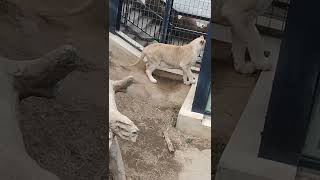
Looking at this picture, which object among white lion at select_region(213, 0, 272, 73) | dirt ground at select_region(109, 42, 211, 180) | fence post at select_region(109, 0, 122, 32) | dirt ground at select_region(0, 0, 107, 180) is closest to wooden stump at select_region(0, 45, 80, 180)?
dirt ground at select_region(0, 0, 107, 180)

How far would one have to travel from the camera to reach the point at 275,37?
29.1 ft

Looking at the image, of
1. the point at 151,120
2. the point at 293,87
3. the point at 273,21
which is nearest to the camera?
the point at 293,87

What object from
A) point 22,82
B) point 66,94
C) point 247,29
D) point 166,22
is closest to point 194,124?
A: point 247,29

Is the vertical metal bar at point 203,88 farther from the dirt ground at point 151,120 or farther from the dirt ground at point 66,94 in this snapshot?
the dirt ground at point 66,94

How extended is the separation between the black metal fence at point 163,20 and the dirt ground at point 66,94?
0.53 meters

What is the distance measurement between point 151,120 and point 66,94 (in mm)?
1090

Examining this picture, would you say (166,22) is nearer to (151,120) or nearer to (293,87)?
(151,120)

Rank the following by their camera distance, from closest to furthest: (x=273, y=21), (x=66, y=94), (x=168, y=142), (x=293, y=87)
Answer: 1. (x=293, y=87)
2. (x=168, y=142)
3. (x=66, y=94)
4. (x=273, y=21)

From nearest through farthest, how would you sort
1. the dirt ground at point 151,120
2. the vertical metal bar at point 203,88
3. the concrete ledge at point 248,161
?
the concrete ledge at point 248,161 → the dirt ground at point 151,120 → the vertical metal bar at point 203,88

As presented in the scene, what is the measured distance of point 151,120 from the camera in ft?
25.2

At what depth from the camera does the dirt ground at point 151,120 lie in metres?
6.62

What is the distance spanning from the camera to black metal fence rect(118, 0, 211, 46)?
368 inches

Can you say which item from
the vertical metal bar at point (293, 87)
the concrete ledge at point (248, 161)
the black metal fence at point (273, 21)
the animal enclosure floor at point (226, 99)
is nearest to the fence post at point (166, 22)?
the animal enclosure floor at point (226, 99)

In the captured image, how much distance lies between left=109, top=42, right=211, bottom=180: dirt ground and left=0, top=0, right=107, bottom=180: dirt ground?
0.36m
